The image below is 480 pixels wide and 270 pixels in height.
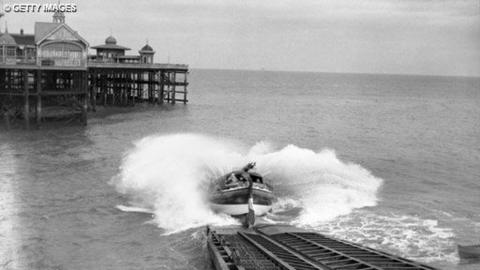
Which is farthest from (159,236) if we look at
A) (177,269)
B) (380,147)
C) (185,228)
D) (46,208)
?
(380,147)

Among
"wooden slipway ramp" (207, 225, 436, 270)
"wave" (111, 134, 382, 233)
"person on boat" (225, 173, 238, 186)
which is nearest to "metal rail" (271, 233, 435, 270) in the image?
"wooden slipway ramp" (207, 225, 436, 270)

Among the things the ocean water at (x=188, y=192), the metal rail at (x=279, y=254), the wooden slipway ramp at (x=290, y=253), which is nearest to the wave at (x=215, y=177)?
the ocean water at (x=188, y=192)

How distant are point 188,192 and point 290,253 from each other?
13554 millimetres

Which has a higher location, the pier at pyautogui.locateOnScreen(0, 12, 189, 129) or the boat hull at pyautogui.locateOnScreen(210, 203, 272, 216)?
the pier at pyautogui.locateOnScreen(0, 12, 189, 129)

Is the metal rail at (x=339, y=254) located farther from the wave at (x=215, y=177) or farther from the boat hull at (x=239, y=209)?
the wave at (x=215, y=177)

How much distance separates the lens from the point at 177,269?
78.8 ft

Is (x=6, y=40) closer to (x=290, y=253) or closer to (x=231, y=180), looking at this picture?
(x=231, y=180)

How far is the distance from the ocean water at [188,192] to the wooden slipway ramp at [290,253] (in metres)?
1.70

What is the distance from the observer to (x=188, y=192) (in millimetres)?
35219

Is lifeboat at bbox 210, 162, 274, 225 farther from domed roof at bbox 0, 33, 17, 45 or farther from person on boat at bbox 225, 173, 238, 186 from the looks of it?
domed roof at bbox 0, 33, 17, 45

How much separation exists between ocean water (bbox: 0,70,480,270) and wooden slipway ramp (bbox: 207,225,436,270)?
1702 mm

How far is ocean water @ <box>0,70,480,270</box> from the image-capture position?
26.4 meters

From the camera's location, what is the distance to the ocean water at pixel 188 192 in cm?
2641

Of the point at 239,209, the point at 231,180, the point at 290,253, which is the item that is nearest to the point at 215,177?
the point at 231,180
